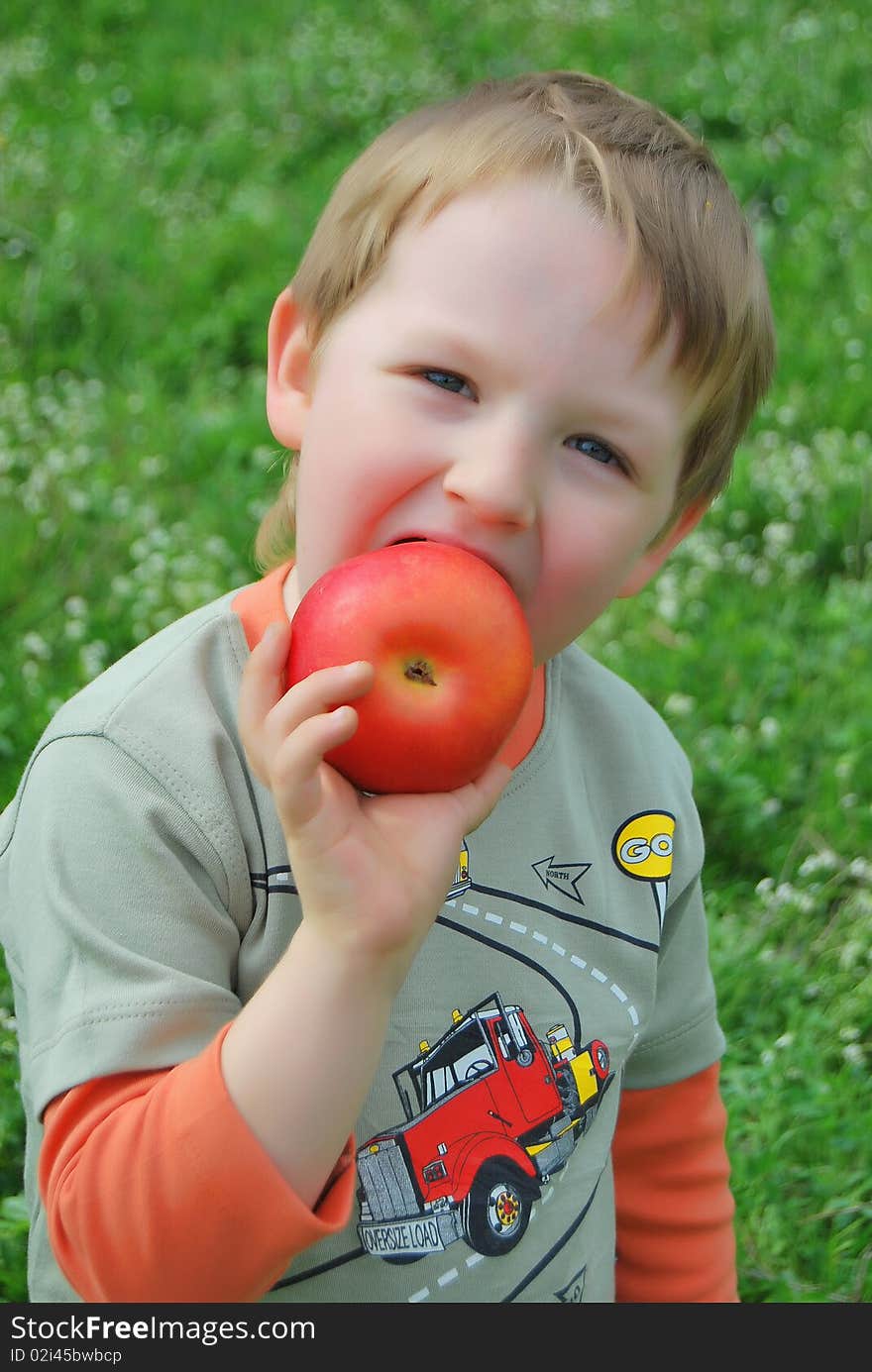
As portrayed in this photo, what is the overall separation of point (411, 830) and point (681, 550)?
8.99 feet

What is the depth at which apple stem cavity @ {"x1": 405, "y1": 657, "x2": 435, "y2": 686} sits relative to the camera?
5.27ft

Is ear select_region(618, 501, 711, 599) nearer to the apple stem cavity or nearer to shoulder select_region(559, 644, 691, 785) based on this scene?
shoulder select_region(559, 644, 691, 785)

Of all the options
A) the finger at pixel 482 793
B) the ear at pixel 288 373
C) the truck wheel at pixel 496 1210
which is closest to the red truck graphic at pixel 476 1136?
the truck wheel at pixel 496 1210

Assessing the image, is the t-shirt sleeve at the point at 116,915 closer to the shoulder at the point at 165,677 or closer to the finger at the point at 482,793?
the shoulder at the point at 165,677

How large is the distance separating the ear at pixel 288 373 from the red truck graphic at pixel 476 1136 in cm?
82

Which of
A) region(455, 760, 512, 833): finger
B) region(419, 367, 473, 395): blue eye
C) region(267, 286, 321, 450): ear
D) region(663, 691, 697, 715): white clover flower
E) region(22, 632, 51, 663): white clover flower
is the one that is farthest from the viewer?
region(663, 691, 697, 715): white clover flower

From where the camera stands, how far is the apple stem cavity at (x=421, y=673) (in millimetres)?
1605

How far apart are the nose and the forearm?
0.52 metres

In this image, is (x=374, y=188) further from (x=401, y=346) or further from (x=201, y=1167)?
(x=201, y=1167)

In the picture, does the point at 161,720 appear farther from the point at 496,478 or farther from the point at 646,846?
the point at 646,846

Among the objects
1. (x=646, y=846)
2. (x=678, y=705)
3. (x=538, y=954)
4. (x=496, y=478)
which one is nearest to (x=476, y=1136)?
(x=538, y=954)

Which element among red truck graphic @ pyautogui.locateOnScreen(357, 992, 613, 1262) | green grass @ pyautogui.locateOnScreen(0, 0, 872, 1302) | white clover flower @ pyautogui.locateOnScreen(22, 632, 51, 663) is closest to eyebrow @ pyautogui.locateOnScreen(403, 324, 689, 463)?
red truck graphic @ pyautogui.locateOnScreen(357, 992, 613, 1262)

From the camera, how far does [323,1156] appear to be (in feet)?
4.96

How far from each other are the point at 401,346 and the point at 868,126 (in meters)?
5.06
